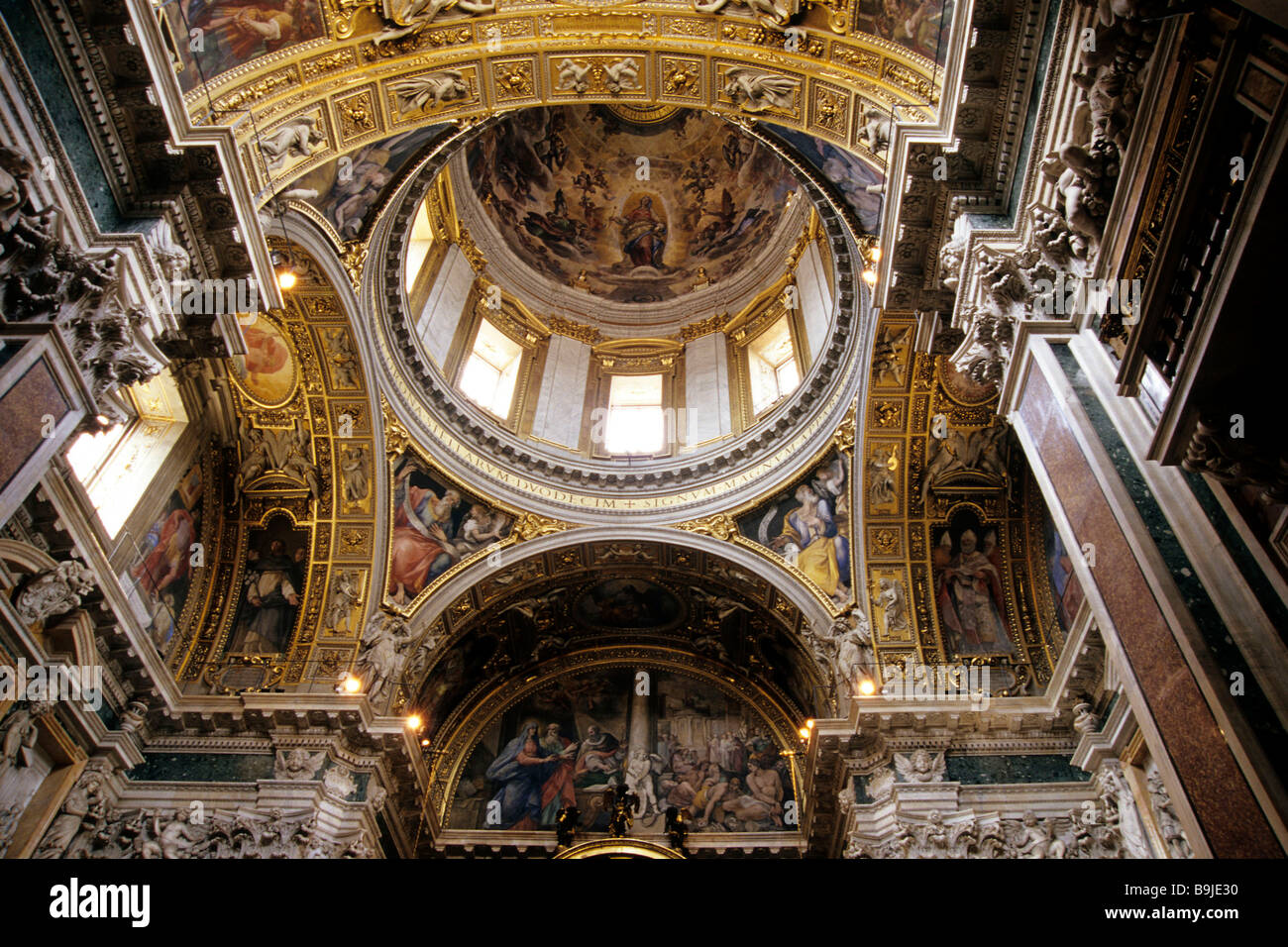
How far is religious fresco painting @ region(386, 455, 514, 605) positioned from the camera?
1547 cm

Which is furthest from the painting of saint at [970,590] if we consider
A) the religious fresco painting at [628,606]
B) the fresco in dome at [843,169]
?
the fresco in dome at [843,169]

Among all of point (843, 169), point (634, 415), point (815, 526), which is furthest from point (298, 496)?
point (843, 169)

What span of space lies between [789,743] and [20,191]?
13.8 m

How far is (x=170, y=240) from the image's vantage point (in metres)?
8.95

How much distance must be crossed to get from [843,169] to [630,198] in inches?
427

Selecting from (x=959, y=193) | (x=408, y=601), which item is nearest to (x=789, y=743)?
(x=408, y=601)

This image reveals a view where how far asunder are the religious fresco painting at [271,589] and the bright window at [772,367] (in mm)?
8678

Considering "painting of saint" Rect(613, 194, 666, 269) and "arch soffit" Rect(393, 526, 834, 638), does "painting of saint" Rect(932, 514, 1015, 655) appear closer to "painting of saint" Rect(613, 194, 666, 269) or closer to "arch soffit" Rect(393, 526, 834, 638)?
"arch soffit" Rect(393, 526, 834, 638)

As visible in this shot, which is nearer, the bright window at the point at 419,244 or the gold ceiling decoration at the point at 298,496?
the gold ceiling decoration at the point at 298,496

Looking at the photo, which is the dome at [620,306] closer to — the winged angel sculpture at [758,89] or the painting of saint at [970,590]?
the painting of saint at [970,590]

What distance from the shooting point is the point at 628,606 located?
17.8m

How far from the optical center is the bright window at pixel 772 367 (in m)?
18.7
